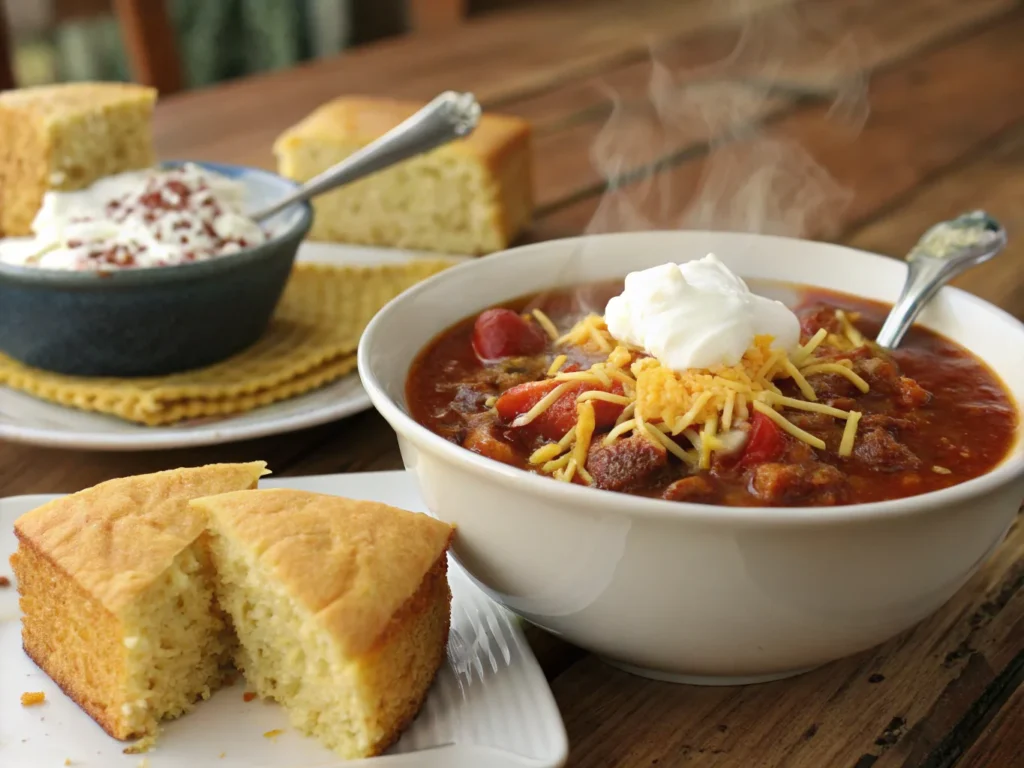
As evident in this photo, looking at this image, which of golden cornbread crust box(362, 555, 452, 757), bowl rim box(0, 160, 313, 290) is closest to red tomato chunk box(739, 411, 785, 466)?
golden cornbread crust box(362, 555, 452, 757)

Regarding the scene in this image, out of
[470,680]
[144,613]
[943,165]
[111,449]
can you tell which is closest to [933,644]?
[470,680]

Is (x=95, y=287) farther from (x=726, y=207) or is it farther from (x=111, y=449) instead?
(x=726, y=207)

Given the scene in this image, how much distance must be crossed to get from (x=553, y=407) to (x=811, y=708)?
0.51 m

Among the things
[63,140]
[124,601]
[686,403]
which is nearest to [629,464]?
[686,403]

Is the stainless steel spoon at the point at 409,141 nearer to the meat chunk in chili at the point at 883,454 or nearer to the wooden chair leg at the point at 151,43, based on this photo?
the meat chunk in chili at the point at 883,454

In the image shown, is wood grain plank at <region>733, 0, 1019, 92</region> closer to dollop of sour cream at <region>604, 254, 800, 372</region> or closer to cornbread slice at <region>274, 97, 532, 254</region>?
cornbread slice at <region>274, 97, 532, 254</region>

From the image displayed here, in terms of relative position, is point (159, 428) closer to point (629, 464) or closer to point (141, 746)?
point (141, 746)

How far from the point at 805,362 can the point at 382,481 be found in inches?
27.3

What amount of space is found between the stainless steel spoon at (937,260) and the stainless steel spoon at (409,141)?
3.39 ft

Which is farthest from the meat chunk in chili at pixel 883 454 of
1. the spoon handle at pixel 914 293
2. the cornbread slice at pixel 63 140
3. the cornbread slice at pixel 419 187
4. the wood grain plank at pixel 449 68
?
the wood grain plank at pixel 449 68

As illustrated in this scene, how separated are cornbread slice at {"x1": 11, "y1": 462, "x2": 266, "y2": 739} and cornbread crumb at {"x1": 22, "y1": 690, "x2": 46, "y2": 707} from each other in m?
0.03

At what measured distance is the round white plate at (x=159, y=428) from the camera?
1.94 m

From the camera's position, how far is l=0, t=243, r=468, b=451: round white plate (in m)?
1.94

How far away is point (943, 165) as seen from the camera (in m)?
3.54
